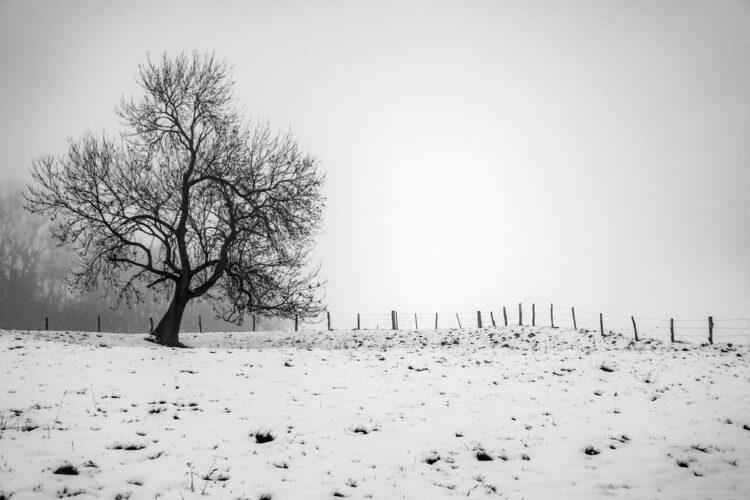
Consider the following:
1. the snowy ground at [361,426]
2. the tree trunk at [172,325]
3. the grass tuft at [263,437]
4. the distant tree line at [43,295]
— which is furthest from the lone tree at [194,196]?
the distant tree line at [43,295]

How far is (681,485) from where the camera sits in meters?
6.21

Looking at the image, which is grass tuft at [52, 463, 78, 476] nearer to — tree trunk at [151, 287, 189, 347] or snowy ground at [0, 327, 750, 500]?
snowy ground at [0, 327, 750, 500]

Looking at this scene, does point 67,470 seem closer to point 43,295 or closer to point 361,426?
point 361,426

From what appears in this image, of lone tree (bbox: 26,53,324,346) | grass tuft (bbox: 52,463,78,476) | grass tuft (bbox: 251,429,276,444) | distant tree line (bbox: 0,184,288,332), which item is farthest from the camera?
distant tree line (bbox: 0,184,288,332)

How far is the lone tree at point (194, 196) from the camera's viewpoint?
66.7ft

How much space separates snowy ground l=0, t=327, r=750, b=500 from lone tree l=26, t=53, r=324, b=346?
703cm

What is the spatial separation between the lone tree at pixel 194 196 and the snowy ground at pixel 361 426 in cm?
703

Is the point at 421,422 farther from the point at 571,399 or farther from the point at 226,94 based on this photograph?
the point at 226,94

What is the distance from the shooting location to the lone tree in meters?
20.3

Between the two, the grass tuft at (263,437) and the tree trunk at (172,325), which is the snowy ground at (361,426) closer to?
the grass tuft at (263,437)

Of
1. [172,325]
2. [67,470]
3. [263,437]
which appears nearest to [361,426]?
[263,437]

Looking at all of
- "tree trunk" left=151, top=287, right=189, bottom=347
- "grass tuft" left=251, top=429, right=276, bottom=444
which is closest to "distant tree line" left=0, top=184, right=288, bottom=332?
"tree trunk" left=151, top=287, right=189, bottom=347

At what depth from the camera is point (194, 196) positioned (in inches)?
877

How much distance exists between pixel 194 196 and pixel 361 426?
62.1 feet
